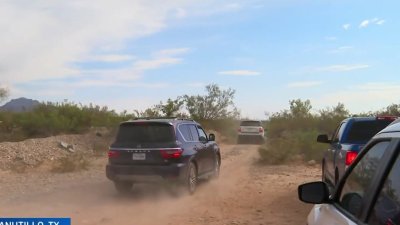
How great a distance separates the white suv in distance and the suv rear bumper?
961 inches

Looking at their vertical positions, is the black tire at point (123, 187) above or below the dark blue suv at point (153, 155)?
below

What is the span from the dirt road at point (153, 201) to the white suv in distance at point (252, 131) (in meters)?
19.2

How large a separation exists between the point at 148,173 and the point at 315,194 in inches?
300

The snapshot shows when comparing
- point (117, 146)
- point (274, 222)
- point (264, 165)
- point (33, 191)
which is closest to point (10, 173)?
point (33, 191)

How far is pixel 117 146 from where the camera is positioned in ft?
37.4

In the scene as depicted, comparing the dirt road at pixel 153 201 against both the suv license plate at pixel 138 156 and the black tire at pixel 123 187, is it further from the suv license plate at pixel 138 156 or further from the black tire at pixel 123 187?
the suv license plate at pixel 138 156

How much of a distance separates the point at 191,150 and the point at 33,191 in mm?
4159

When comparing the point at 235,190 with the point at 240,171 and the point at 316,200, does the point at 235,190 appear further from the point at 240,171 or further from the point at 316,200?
the point at 316,200

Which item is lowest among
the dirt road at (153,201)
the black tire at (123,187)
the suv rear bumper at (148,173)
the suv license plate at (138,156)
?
the dirt road at (153,201)

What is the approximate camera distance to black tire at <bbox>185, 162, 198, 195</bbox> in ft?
37.0

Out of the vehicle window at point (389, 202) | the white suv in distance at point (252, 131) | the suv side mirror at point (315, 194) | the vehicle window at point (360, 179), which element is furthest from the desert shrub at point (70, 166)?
the white suv in distance at point (252, 131)

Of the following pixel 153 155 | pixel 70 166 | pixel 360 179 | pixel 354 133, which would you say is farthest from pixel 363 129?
pixel 70 166

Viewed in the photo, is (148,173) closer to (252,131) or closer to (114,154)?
(114,154)

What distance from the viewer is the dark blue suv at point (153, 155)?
430 inches
